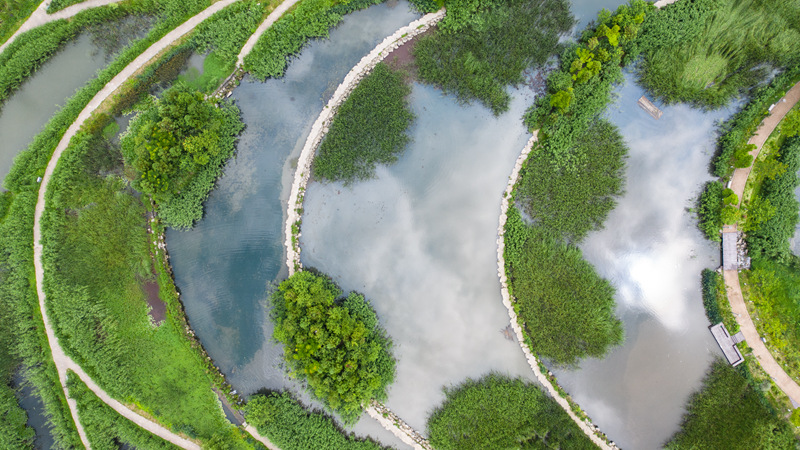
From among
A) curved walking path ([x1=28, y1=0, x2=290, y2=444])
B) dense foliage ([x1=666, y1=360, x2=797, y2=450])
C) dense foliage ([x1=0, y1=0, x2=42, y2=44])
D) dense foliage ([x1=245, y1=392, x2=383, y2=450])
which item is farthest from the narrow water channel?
dense foliage ([x1=666, y1=360, x2=797, y2=450])

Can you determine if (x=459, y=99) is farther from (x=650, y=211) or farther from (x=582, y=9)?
(x=650, y=211)

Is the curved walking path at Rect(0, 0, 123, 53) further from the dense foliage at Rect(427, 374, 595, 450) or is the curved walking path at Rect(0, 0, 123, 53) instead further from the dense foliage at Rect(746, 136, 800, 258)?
the dense foliage at Rect(746, 136, 800, 258)

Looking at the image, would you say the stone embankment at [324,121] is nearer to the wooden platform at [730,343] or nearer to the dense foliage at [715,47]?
the dense foliage at [715,47]

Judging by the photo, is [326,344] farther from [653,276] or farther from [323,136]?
[653,276]

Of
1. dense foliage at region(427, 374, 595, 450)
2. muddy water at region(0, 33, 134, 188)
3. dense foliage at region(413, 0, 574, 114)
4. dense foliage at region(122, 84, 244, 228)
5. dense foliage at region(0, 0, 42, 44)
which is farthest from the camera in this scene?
muddy water at region(0, 33, 134, 188)

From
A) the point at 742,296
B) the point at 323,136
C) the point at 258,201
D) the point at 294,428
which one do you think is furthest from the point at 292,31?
the point at 742,296

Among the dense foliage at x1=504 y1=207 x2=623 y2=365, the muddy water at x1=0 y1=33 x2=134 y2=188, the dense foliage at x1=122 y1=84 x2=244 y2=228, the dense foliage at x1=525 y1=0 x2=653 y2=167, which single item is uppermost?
the muddy water at x1=0 y1=33 x2=134 y2=188
